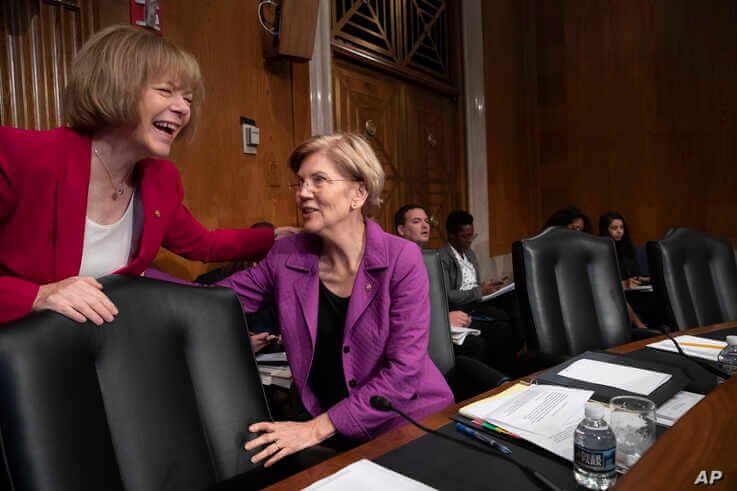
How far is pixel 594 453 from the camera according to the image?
77 cm

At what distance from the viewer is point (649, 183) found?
206 inches

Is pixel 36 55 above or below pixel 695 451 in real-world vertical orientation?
above

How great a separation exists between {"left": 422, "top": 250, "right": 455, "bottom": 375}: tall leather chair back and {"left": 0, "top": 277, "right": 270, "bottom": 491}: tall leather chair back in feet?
2.60

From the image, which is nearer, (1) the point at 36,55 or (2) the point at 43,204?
(2) the point at 43,204

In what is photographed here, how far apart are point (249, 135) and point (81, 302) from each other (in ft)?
7.17

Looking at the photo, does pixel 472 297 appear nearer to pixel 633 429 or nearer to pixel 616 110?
pixel 633 429

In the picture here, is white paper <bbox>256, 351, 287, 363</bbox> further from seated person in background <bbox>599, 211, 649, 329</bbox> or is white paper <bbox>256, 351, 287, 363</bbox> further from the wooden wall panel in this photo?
the wooden wall panel

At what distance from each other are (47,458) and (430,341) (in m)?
1.16

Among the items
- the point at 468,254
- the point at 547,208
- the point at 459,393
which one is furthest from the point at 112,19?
the point at 547,208

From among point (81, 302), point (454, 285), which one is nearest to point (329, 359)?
point (81, 302)

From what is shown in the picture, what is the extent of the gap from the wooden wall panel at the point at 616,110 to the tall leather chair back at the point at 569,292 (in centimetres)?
345

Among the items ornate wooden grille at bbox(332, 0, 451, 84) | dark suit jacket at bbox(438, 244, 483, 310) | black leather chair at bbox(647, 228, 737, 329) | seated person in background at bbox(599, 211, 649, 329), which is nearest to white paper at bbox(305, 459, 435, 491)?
black leather chair at bbox(647, 228, 737, 329)

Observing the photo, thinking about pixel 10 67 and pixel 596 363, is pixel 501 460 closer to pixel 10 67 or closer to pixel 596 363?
pixel 596 363

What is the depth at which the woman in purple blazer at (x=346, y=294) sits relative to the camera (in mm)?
1336
